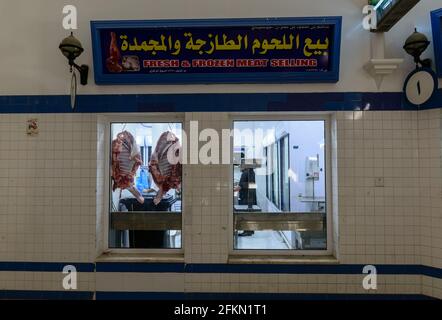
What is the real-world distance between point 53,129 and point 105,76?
0.72 meters

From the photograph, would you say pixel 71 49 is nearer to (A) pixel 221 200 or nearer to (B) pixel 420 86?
(A) pixel 221 200

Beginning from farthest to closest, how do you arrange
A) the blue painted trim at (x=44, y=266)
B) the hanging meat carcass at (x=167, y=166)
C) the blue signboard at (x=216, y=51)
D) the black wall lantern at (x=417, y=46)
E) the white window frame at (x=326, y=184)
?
1. the hanging meat carcass at (x=167, y=166)
2. the white window frame at (x=326, y=184)
3. the blue painted trim at (x=44, y=266)
4. the blue signboard at (x=216, y=51)
5. the black wall lantern at (x=417, y=46)

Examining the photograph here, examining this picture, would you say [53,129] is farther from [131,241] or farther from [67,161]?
[131,241]

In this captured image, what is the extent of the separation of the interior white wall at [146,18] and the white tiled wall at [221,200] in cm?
29

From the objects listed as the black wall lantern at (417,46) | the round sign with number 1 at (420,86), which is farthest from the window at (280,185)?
the black wall lantern at (417,46)

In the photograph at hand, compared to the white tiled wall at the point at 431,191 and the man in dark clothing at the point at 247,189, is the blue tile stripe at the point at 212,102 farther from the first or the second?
the man in dark clothing at the point at 247,189

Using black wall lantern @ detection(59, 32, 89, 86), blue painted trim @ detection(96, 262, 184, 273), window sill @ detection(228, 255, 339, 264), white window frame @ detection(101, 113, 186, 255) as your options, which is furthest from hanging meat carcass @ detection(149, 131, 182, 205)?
black wall lantern @ detection(59, 32, 89, 86)

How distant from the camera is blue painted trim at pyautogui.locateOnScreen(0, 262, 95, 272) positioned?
119 inches

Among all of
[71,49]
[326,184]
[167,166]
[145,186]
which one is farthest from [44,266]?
[326,184]

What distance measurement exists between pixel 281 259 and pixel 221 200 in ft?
2.60

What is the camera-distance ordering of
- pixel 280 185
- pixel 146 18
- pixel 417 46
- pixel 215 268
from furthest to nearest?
pixel 280 185, pixel 146 18, pixel 215 268, pixel 417 46

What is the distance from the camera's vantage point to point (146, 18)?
309 cm

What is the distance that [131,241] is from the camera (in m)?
3.25

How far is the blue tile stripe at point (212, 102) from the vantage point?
3004 mm
